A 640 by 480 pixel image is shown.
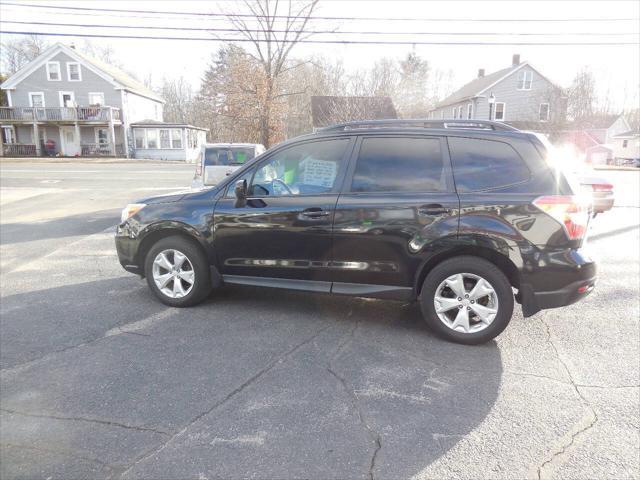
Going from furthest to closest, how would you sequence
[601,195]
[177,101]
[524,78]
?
[177,101] < [524,78] < [601,195]

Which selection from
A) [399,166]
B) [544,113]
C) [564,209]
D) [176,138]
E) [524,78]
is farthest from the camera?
[544,113]

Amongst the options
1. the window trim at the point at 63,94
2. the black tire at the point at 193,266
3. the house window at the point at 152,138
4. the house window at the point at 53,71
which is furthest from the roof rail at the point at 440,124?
the house window at the point at 53,71

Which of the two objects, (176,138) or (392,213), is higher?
(176,138)

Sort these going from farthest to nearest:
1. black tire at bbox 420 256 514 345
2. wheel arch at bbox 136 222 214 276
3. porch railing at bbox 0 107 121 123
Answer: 1. porch railing at bbox 0 107 121 123
2. wheel arch at bbox 136 222 214 276
3. black tire at bbox 420 256 514 345

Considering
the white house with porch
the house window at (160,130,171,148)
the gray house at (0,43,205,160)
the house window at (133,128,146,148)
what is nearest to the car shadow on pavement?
the gray house at (0,43,205,160)

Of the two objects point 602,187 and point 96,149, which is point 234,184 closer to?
point 602,187

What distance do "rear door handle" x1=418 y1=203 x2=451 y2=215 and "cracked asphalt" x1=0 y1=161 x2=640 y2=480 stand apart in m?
1.17

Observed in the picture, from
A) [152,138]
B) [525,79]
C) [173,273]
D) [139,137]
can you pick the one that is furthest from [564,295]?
[525,79]

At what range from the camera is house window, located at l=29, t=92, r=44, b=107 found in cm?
4055

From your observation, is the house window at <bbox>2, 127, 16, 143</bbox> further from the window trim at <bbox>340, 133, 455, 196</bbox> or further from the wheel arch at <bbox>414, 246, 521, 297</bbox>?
the wheel arch at <bbox>414, 246, 521, 297</bbox>

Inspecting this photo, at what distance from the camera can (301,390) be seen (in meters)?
3.29

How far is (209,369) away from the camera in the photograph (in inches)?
141

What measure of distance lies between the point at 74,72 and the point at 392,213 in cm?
4510

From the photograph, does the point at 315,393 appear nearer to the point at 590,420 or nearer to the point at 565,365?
the point at 590,420
